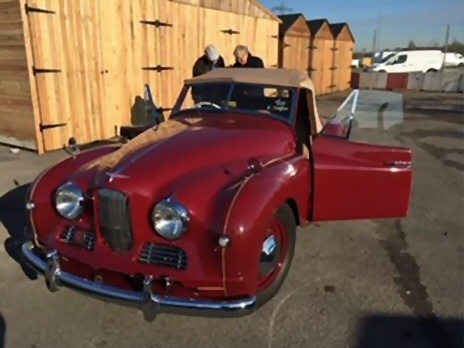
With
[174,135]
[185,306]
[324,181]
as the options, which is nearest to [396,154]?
[324,181]

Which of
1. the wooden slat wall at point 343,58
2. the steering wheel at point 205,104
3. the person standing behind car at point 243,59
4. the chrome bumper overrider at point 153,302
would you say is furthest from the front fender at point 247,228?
the wooden slat wall at point 343,58

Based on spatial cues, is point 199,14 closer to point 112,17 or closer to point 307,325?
point 112,17

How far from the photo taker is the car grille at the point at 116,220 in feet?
8.35

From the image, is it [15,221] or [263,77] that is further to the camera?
[15,221]

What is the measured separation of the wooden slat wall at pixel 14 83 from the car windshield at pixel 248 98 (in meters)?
4.53

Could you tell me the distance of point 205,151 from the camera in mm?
3096

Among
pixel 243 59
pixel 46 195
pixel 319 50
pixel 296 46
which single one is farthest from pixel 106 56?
pixel 319 50

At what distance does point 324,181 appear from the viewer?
3.53 metres

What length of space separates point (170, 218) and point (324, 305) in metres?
1.41

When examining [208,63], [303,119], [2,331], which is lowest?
[2,331]

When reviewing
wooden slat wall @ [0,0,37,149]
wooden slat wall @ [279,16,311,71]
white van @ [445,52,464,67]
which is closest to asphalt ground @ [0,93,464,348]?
wooden slat wall @ [0,0,37,149]

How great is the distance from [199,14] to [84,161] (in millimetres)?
7943

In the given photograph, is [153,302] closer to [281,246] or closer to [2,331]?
[281,246]

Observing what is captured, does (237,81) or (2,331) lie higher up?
(237,81)
